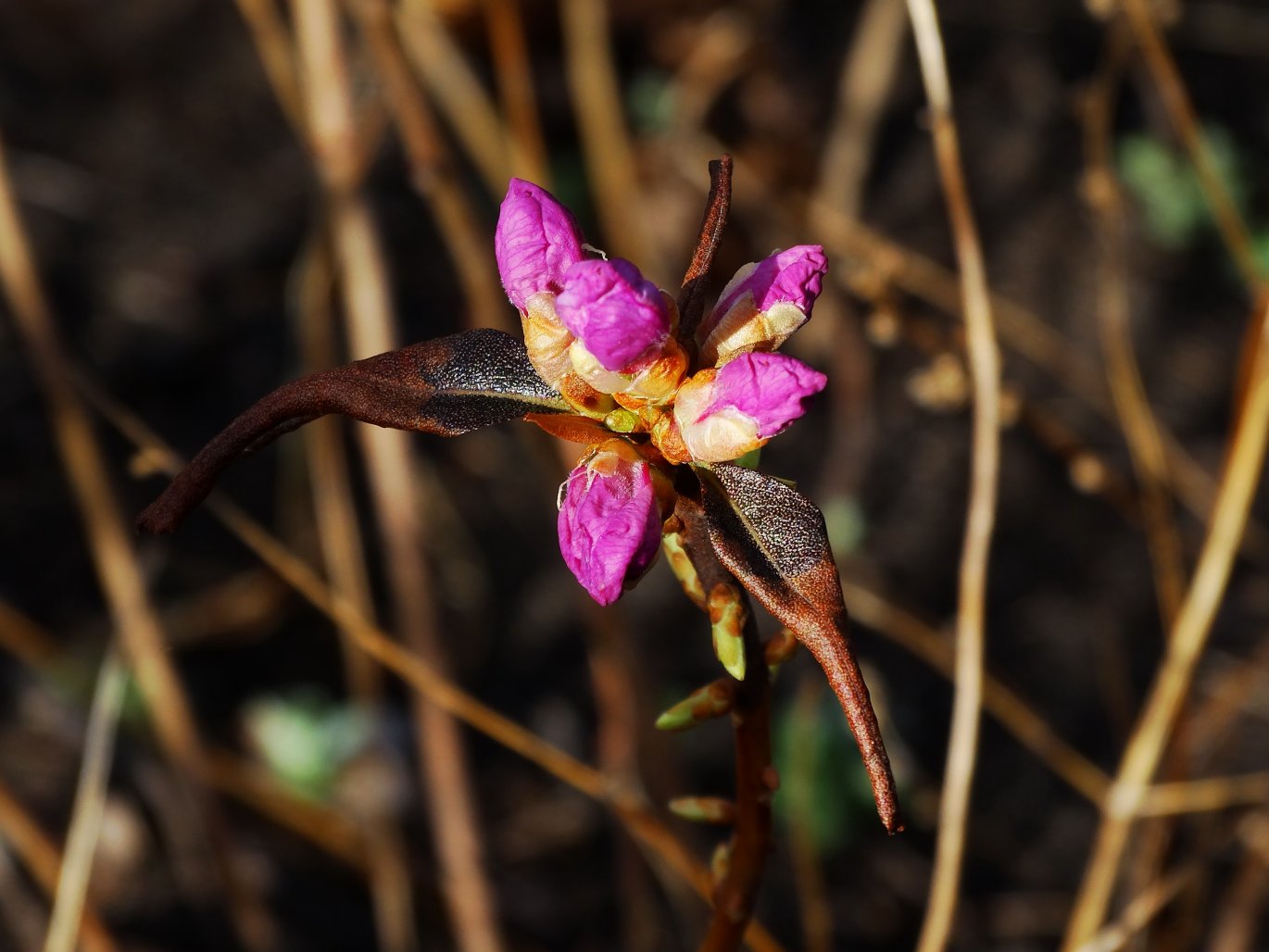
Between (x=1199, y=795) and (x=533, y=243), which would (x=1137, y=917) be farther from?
(x=533, y=243)

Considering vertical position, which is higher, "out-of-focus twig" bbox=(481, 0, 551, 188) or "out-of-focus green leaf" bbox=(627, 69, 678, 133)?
"out-of-focus green leaf" bbox=(627, 69, 678, 133)

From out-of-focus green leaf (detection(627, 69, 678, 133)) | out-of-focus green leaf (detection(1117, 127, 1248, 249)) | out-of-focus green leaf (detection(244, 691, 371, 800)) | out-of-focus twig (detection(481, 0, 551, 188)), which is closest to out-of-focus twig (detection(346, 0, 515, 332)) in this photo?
out-of-focus twig (detection(481, 0, 551, 188))

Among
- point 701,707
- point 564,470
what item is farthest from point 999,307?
point 701,707

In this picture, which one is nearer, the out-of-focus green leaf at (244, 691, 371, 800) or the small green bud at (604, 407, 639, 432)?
the small green bud at (604, 407, 639, 432)

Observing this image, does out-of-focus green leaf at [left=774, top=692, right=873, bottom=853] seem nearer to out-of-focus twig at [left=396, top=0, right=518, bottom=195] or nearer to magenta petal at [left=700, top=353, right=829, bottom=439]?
out-of-focus twig at [left=396, top=0, right=518, bottom=195]

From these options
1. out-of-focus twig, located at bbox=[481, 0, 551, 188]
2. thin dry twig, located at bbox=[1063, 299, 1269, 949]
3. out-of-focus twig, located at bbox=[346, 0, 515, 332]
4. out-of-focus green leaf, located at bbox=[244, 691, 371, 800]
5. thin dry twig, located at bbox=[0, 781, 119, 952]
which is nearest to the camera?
thin dry twig, located at bbox=[1063, 299, 1269, 949]

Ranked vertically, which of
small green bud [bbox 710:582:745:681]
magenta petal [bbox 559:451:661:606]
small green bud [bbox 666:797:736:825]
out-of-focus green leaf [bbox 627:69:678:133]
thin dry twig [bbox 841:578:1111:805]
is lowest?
thin dry twig [bbox 841:578:1111:805]
